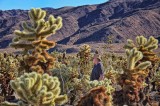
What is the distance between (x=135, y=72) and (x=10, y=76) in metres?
15.3

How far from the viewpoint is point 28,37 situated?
10.4 m

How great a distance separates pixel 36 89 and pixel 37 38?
3.15 meters

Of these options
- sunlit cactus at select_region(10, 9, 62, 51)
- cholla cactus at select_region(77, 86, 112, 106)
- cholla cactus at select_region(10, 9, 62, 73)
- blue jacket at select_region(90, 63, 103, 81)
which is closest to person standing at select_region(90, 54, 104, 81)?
blue jacket at select_region(90, 63, 103, 81)

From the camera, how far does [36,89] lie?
7500 mm

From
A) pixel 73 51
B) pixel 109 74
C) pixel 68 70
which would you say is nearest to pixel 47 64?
pixel 109 74

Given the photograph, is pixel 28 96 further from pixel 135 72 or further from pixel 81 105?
A: pixel 135 72

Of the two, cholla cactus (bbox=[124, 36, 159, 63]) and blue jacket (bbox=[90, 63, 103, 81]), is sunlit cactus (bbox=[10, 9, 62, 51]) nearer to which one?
cholla cactus (bbox=[124, 36, 159, 63])

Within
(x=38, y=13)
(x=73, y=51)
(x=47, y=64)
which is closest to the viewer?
(x=38, y=13)

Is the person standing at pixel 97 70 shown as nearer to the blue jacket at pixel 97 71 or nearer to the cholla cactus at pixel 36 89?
the blue jacket at pixel 97 71

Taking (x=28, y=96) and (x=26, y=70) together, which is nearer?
(x=28, y=96)

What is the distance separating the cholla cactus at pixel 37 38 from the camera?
10086mm

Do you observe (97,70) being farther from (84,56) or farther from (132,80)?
(84,56)

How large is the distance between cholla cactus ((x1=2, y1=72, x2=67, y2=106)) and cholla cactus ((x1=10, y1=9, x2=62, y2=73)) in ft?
8.15

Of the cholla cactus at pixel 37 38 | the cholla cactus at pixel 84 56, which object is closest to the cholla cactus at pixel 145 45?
the cholla cactus at pixel 37 38
